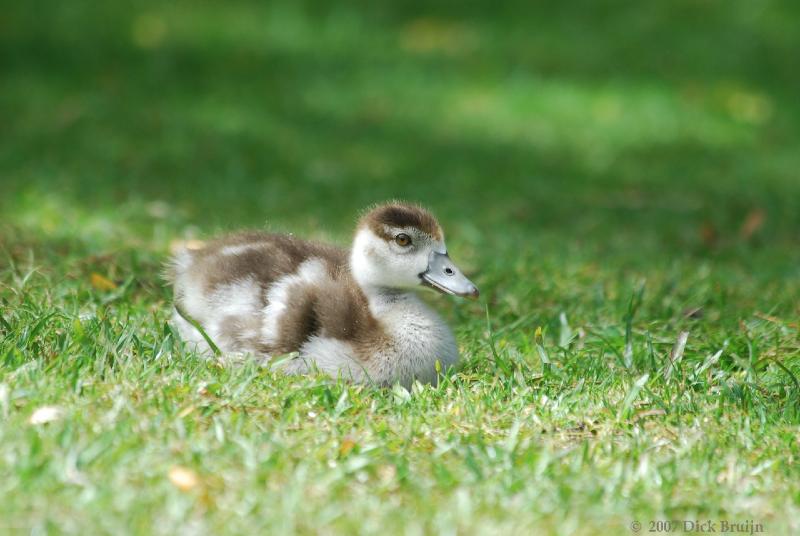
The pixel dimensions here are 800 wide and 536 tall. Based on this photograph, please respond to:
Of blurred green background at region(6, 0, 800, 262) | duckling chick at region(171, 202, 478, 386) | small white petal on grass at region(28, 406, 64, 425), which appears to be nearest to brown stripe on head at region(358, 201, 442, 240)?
duckling chick at region(171, 202, 478, 386)

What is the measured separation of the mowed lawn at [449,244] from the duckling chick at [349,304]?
0.55 feet

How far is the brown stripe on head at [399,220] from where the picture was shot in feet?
15.1

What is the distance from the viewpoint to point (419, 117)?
35.6ft

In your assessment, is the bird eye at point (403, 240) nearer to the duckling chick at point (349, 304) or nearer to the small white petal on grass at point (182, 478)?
the duckling chick at point (349, 304)

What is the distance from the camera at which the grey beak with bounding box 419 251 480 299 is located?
459 cm

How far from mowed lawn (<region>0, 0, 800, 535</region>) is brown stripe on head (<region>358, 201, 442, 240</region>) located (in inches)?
22.7

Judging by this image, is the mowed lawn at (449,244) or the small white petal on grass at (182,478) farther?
the mowed lawn at (449,244)

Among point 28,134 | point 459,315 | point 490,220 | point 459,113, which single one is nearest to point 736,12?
point 459,113

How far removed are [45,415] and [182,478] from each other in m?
0.59

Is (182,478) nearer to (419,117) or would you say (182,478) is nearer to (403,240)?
(403,240)

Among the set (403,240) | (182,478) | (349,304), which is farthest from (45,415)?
(403,240)

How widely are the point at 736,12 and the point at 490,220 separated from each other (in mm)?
6686

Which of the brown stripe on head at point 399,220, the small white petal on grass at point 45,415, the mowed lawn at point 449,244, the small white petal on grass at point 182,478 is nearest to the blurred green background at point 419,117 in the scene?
the mowed lawn at point 449,244

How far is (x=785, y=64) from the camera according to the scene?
40.7ft
